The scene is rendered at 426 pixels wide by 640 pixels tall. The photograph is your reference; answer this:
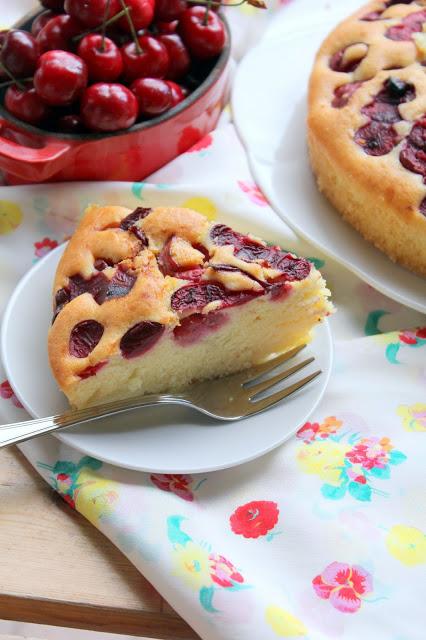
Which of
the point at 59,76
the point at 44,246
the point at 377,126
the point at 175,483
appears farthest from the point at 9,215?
the point at 377,126

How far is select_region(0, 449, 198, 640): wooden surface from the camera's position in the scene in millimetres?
1757

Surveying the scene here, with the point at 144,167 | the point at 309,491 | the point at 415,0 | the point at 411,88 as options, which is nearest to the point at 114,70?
the point at 144,167

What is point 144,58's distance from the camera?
241 centimetres

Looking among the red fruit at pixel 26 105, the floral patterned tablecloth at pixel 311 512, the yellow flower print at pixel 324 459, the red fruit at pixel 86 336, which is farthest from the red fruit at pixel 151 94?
the yellow flower print at pixel 324 459

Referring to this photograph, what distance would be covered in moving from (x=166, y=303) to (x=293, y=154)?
0.90 m

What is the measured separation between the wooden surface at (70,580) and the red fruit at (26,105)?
1.15 m

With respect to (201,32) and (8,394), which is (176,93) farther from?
(8,394)

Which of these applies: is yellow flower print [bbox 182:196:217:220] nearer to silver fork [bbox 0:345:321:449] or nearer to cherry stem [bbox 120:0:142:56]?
cherry stem [bbox 120:0:142:56]

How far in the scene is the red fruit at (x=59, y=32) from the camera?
7.88 feet

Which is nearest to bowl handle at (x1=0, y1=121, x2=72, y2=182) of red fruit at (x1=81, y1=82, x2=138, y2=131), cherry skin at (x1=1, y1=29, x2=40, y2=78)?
red fruit at (x1=81, y1=82, x2=138, y2=131)

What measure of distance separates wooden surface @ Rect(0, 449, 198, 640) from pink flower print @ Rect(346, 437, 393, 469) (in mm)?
583

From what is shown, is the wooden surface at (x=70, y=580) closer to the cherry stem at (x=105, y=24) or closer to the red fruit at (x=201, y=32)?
the cherry stem at (x=105, y=24)

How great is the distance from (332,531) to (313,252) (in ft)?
2.96

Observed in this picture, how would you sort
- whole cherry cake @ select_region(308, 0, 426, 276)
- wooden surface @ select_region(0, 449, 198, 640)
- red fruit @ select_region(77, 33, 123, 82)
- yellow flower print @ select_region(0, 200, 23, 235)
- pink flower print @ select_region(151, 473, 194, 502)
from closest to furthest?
wooden surface @ select_region(0, 449, 198, 640) < pink flower print @ select_region(151, 473, 194, 502) < whole cherry cake @ select_region(308, 0, 426, 276) < red fruit @ select_region(77, 33, 123, 82) < yellow flower print @ select_region(0, 200, 23, 235)
